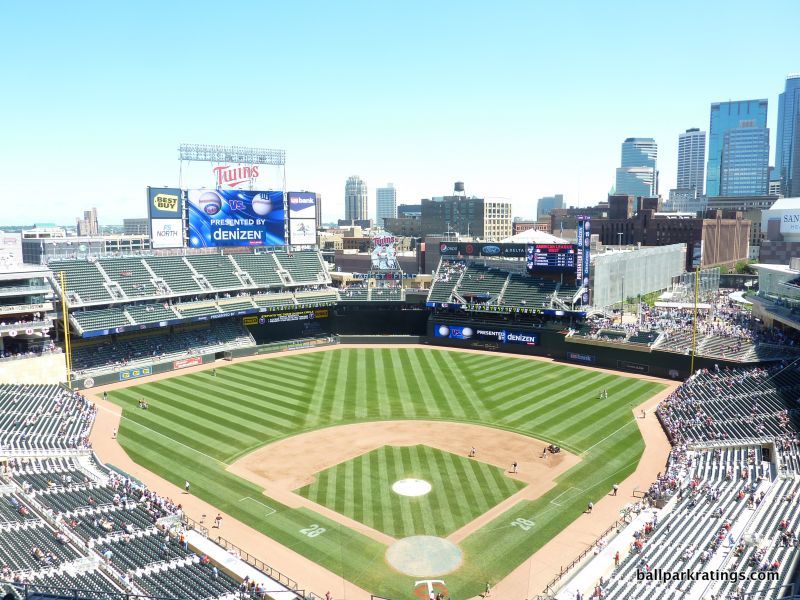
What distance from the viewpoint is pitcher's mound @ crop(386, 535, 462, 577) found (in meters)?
24.5

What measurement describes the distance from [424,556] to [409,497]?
521 cm

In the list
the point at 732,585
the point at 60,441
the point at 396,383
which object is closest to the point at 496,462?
the point at 732,585

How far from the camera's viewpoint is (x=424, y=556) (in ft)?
83.2

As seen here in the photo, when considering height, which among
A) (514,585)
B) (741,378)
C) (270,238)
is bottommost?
(514,585)

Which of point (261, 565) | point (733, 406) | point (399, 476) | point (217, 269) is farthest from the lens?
point (217, 269)

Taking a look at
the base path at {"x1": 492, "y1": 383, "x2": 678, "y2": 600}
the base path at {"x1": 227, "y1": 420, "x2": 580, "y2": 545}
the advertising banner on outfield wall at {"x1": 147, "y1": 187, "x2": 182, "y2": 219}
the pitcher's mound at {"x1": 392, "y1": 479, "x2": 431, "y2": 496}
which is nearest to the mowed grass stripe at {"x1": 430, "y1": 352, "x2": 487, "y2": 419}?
the base path at {"x1": 227, "y1": 420, "x2": 580, "y2": 545}

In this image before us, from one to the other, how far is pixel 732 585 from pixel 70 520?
26.7 metres

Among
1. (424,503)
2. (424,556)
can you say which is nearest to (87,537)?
(424,556)

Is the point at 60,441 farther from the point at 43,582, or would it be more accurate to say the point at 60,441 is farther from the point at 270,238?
the point at 270,238

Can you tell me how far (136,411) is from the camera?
4475 cm

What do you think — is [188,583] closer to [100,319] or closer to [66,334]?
[66,334]

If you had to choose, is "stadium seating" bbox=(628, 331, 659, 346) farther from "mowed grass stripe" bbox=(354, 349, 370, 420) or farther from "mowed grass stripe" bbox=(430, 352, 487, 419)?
"mowed grass stripe" bbox=(354, 349, 370, 420)

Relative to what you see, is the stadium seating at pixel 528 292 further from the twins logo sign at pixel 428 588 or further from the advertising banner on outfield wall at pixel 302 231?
the twins logo sign at pixel 428 588

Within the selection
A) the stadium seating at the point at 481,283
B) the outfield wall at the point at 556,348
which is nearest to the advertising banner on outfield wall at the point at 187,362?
the outfield wall at the point at 556,348
